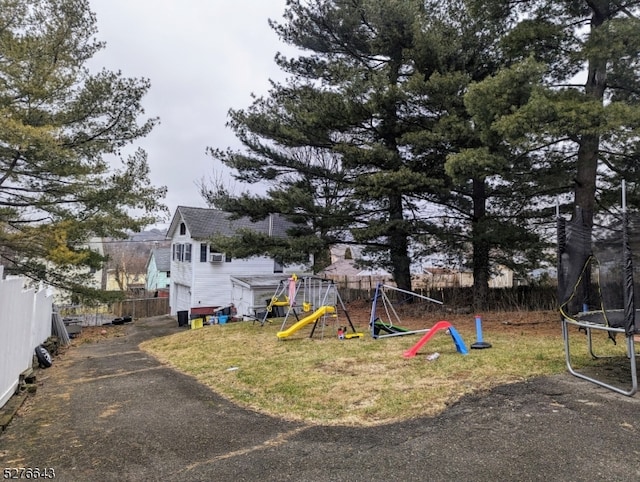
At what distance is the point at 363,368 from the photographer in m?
6.27

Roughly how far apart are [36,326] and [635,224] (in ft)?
36.0

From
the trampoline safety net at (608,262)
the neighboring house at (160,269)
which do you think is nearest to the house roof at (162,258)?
the neighboring house at (160,269)

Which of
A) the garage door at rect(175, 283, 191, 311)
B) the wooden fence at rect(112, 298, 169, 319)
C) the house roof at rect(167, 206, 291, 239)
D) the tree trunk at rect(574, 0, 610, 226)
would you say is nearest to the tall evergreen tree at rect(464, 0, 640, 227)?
the tree trunk at rect(574, 0, 610, 226)

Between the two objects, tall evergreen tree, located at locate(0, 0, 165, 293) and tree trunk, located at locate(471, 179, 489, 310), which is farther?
tree trunk, located at locate(471, 179, 489, 310)

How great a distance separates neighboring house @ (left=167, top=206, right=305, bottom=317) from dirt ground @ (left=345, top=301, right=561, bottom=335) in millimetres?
9305

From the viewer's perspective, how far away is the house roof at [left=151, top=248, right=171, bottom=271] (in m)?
40.1

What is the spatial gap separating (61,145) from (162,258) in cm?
3031

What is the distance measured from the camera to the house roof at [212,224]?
22956 mm

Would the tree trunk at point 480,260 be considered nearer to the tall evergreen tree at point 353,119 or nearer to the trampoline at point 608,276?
the tall evergreen tree at point 353,119

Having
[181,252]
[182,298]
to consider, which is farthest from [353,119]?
[182,298]

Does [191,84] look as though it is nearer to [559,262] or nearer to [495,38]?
[495,38]

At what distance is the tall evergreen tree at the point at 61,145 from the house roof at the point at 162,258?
26.2 m

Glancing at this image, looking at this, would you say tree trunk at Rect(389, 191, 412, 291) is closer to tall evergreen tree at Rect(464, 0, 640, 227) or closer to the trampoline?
tall evergreen tree at Rect(464, 0, 640, 227)

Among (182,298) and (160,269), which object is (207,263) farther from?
(160,269)
